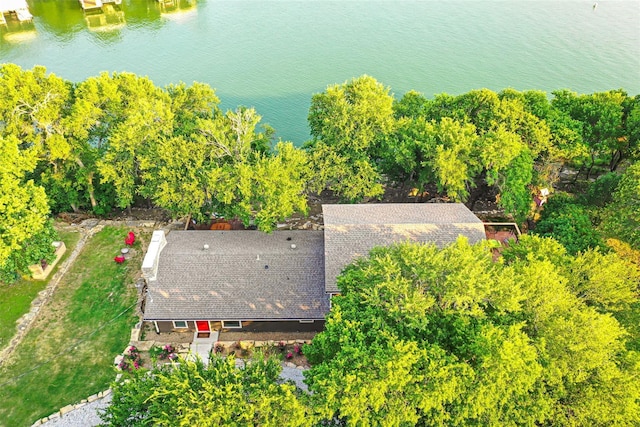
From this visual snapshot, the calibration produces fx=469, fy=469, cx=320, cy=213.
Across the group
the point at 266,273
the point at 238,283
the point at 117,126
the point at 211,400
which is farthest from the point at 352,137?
the point at 211,400

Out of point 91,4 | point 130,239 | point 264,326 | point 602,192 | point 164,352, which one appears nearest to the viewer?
point 164,352

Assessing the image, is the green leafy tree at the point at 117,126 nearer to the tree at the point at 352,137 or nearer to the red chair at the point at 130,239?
the red chair at the point at 130,239

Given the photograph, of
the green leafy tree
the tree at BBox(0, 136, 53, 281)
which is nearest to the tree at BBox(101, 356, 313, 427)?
the tree at BBox(0, 136, 53, 281)

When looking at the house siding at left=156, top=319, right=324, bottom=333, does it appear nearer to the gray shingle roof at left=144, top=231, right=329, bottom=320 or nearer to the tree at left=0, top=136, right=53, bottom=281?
the gray shingle roof at left=144, top=231, right=329, bottom=320

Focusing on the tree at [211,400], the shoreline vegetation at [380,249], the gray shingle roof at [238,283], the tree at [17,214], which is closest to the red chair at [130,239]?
the shoreline vegetation at [380,249]

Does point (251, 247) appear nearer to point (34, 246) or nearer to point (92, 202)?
point (34, 246)

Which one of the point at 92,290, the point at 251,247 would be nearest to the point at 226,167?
the point at 251,247

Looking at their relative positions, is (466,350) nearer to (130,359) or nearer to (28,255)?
(130,359)
